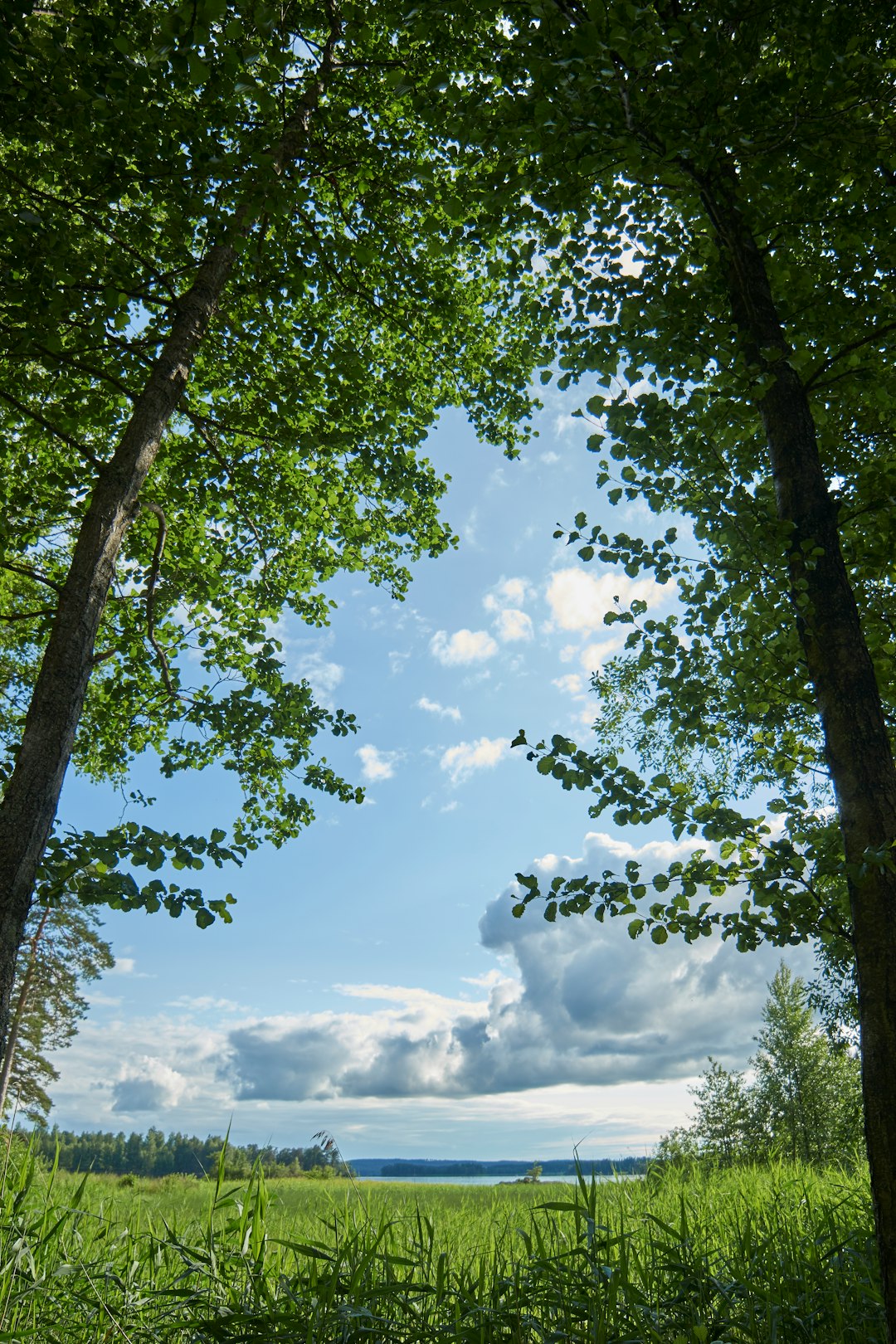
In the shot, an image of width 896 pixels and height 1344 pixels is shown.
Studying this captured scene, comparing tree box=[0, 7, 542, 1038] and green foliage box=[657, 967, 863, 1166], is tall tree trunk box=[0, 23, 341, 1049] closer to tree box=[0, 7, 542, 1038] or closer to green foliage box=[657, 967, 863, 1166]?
tree box=[0, 7, 542, 1038]

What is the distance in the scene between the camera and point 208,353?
31.6 ft

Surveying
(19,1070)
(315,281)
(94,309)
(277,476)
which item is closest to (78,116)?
(94,309)

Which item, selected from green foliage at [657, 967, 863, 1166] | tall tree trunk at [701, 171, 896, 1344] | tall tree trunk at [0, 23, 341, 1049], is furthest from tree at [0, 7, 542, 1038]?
green foliage at [657, 967, 863, 1166]

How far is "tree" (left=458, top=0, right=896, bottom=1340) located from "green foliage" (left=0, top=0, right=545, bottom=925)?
38.7 inches

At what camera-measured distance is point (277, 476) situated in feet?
34.4

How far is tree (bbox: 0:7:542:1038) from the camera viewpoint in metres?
5.52

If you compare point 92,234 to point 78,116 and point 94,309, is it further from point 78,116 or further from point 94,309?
point 78,116

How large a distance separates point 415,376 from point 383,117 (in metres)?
3.00

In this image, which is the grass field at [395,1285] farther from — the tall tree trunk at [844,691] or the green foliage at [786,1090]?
the green foliage at [786,1090]

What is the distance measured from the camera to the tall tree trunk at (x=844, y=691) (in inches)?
157

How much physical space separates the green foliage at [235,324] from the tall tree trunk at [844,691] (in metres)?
1.73

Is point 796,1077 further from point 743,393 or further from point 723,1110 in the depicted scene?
point 743,393

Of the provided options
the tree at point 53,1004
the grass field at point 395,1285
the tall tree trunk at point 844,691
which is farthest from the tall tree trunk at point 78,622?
the tree at point 53,1004

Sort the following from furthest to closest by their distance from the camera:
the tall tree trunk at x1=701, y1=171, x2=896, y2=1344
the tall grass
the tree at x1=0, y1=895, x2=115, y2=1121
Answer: the tree at x1=0, y1=895, x2=115, y2=1121 → the tall tree trunk at x1=701, y1=171, x2=896, y2=1344 → the tall grass
